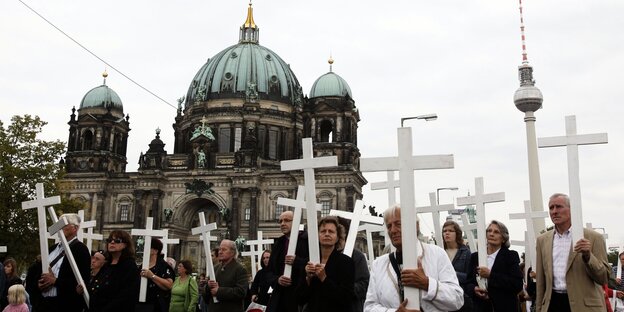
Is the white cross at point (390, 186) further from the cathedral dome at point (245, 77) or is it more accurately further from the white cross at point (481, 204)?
the cathedral dome at point (245, 77)

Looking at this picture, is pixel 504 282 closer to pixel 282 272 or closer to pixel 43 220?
pixel 282 272

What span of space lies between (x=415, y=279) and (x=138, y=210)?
53.8 meters

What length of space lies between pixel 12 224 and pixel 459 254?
1120 inches

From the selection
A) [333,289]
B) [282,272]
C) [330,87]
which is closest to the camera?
[333,289]

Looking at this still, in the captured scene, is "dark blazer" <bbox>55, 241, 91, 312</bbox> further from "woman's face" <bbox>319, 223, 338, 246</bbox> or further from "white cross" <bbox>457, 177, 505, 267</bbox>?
"white cross" <bbox>457, 177, 505, 267</bbox>

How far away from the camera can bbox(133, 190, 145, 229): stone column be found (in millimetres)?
55003

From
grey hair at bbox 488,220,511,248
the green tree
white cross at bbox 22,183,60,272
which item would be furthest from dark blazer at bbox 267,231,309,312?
the green tree

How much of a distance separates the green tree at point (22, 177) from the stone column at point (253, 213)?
69.8ft

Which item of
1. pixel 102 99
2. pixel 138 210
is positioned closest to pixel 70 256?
pixel 138 210

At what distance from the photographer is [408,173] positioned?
16.4ft

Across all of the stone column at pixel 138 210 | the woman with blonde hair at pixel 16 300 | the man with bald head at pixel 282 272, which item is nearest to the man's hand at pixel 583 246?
the man with bald head at pixel 282 272

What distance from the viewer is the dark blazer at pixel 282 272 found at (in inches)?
261

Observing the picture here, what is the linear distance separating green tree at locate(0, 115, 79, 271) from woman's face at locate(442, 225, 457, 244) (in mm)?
27567

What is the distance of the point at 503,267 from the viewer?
26.0 ft
